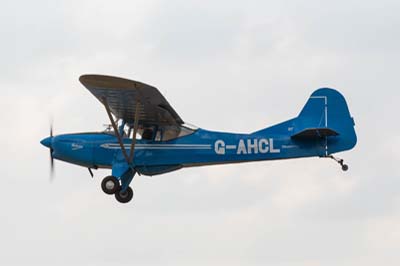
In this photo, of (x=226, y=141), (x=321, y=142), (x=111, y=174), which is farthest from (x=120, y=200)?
(x=321, y=142)

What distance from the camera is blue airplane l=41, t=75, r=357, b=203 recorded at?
89.3 feet

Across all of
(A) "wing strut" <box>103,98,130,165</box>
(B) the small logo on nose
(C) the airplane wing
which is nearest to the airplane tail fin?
(C) the airplane wing

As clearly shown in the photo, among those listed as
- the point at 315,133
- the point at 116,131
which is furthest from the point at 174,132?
the point at 315,133

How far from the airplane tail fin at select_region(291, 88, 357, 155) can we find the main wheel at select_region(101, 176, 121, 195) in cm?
401

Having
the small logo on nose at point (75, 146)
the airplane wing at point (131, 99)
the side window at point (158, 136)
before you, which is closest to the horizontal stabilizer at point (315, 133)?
the airplane wing at point (131, 99)

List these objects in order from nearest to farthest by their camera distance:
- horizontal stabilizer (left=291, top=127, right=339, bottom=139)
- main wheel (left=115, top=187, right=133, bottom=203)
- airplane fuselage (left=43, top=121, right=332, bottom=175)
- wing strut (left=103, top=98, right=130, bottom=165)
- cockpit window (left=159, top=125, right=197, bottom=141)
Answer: horizontal stabilizer (left=291, top=127, right=339, bottom=139) → wing strut (left=103, top=98, right=130, bottom=165) → airplane fuselage (left=43, top=121, right=332, bottom=175) → cockpit window (left=159, top=125, right=197, bottom=141) → main wheel (left=115, top=187, right=133, bottom=203)

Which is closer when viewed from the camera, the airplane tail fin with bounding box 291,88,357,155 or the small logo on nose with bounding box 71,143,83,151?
the airplane tail fin with bounding box 291,88,357,155

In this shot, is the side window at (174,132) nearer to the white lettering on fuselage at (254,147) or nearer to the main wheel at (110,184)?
the white lettering on fuselage at (254,147)

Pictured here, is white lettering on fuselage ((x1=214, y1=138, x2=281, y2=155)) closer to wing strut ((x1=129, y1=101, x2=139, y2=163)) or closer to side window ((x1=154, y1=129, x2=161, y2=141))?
side window ((x1=154, y1=129, x2=161, y2=141))

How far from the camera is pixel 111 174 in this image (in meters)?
27.8

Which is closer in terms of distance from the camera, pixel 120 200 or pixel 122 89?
pixel 122 89

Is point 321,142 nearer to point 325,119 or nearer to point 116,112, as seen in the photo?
point 325,119

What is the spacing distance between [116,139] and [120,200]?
4.54 feet

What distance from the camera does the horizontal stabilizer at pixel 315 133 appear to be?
1060 inches
